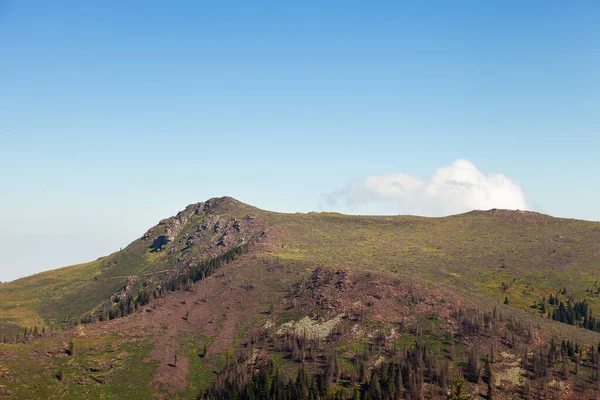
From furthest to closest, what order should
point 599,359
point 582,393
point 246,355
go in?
point 246,355, point 599,359, point 582,393

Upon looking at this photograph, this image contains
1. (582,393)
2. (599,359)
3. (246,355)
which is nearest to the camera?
(582,393)

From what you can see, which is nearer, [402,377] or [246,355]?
[402,377]

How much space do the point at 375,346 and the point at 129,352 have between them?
8976 cm

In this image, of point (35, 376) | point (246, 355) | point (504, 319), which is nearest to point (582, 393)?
point (504, 319)

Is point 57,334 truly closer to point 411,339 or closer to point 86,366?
point 86,366

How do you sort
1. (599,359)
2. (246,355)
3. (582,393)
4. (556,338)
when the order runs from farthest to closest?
1. (246,355)
2. (556,338)
3. (599,359)
4. (582,393)

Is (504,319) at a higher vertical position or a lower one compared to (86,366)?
higher

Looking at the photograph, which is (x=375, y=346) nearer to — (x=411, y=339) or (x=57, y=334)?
(x=411, y=339)

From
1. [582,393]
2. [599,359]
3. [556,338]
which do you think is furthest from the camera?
[556,338]

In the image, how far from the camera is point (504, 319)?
602 ft

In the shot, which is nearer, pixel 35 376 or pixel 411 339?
pixel 35 376

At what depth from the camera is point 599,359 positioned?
15250 cm

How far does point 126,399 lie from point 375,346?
82497mm

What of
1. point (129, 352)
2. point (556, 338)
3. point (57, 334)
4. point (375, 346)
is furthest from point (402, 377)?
point (57, 334)
